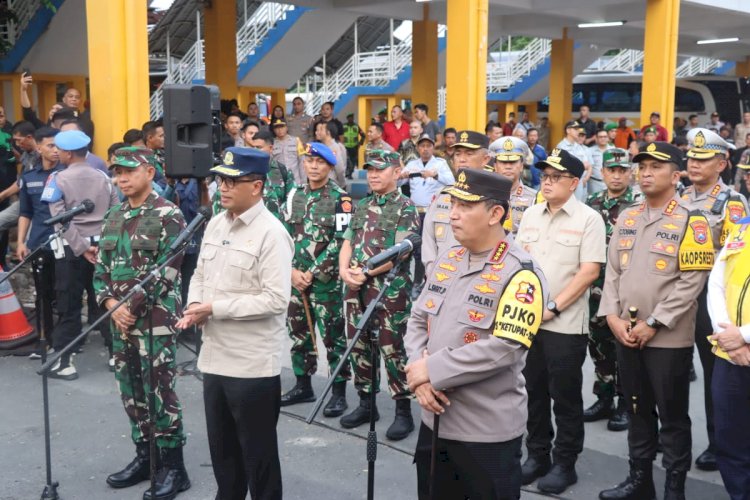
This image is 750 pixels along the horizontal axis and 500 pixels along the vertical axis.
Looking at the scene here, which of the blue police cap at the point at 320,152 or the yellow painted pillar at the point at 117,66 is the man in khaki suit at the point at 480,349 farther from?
the yellow painted pillar at the point at 117,66

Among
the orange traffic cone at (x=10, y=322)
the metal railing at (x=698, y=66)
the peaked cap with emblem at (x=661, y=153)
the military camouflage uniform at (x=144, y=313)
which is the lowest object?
the orange traffic cone at (x=10, y=322)

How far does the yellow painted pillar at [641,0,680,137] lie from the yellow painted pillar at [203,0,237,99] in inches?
338

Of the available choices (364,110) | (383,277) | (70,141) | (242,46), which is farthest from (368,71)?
(383,277)

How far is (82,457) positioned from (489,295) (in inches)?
132

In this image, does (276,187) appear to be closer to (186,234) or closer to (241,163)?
(186,234)

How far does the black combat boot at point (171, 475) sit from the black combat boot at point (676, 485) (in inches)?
108

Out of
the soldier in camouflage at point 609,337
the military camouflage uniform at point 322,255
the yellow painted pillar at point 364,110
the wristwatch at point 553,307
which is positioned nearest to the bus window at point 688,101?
the yellow painted pillar at point 364,110

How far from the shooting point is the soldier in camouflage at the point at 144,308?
15.3ft

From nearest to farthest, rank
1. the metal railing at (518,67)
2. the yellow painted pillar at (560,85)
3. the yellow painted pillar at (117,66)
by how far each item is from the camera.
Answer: the yellow painted pillar at (117,66)
the yellow painted pillar at (560,85)
the metal railing at (518,67)

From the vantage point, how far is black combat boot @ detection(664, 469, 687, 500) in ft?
14.6

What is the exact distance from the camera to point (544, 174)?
489 cm

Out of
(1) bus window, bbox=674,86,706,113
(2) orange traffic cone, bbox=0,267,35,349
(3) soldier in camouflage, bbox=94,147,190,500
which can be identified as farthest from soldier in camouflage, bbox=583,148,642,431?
(1) bus window, bbox=674,86,706,113

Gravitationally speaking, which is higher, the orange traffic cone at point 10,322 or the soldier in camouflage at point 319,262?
the soldier in camouflage at point 319,262

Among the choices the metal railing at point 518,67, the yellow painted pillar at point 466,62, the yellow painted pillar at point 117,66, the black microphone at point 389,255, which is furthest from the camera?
the metal railing at point 518,67
